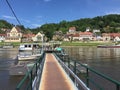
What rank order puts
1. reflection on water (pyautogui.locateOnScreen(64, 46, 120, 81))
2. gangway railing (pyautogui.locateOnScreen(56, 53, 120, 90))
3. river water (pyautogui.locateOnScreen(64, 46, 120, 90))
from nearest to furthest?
gangway railing (pyautogui.locateOnScreen(56, 53, 120, 90)) < river water (pyautogui.locateOnScreen(64, 46, 120, 90)) < reflection on water (pyautogui.locateOnScreen(64, 46, 120, 81))

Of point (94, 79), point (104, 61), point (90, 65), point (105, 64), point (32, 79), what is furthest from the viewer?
point (104, 61)

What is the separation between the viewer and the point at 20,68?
37.1 metres

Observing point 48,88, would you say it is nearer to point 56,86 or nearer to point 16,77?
point 56,86

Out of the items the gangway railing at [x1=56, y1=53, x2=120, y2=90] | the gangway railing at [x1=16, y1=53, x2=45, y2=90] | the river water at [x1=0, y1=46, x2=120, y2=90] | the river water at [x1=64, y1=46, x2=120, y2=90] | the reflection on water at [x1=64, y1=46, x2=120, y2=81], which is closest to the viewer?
the gangway railing at [x1=16, y1=53, x2=45, y2=90]

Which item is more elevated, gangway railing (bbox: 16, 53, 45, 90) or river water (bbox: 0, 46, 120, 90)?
gangway railing (bbox: 16, 53, 45, 90)

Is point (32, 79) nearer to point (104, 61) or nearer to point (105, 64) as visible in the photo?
point (105, 64)

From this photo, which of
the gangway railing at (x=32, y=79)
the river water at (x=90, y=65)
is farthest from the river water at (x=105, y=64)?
the gangway railing at (x=32, y=79)

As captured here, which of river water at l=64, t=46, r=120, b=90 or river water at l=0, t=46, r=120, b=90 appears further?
river water at l=0, t=46, r=120, b=90

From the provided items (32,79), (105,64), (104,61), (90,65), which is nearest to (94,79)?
(32,79)

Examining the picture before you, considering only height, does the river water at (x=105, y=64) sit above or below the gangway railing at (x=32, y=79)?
below

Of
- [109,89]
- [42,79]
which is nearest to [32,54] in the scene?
[109,89]

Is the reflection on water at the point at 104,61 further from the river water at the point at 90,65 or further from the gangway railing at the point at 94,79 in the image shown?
the gangway railing at the point at 94,79

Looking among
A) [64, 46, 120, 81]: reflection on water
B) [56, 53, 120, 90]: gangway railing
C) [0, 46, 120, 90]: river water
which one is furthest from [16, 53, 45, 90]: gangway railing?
[64, 46, 120, 81]: reflection on water

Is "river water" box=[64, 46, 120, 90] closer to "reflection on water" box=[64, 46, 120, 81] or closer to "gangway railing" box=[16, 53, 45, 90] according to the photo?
"reflection on water" box=[64, 46, 120, 81]
